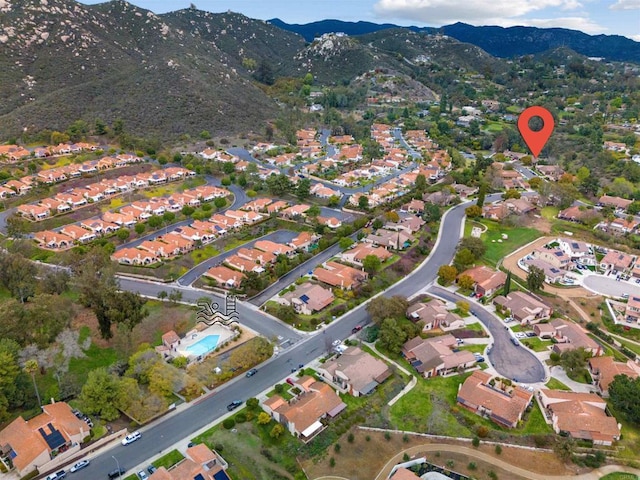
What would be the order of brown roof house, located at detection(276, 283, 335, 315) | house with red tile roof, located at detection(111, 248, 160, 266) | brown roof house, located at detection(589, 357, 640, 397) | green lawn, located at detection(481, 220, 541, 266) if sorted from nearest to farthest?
brown roof house, located at detection(589, 357, 640, 397) < brown roof house, located at detection(276, 283, 335, 315) < house with red tile roof, located at detection(111, 248, 160, 266) < green lawn, located at detection(481, 220, 541, 266)

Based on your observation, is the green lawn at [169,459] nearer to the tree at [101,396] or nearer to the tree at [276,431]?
the tree at [101,396]

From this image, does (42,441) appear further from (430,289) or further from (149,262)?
(430,289)

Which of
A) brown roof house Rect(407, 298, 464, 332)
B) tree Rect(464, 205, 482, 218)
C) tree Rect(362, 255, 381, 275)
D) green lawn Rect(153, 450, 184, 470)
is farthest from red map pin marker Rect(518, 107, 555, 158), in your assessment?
green lawn Rect(153, 450, 184, 470)

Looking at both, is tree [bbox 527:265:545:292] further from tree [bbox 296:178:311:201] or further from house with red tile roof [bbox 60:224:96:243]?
house with red tile roof [bbox 60:224:96:243]

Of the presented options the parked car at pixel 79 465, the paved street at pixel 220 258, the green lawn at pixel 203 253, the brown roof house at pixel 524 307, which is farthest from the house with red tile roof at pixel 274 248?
the parked car at pixel 79 465

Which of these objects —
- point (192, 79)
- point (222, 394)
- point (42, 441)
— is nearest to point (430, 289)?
point (222, 394)

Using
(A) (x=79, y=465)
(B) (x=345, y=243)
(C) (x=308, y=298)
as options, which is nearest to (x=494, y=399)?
(C) (x=308, y=298)
